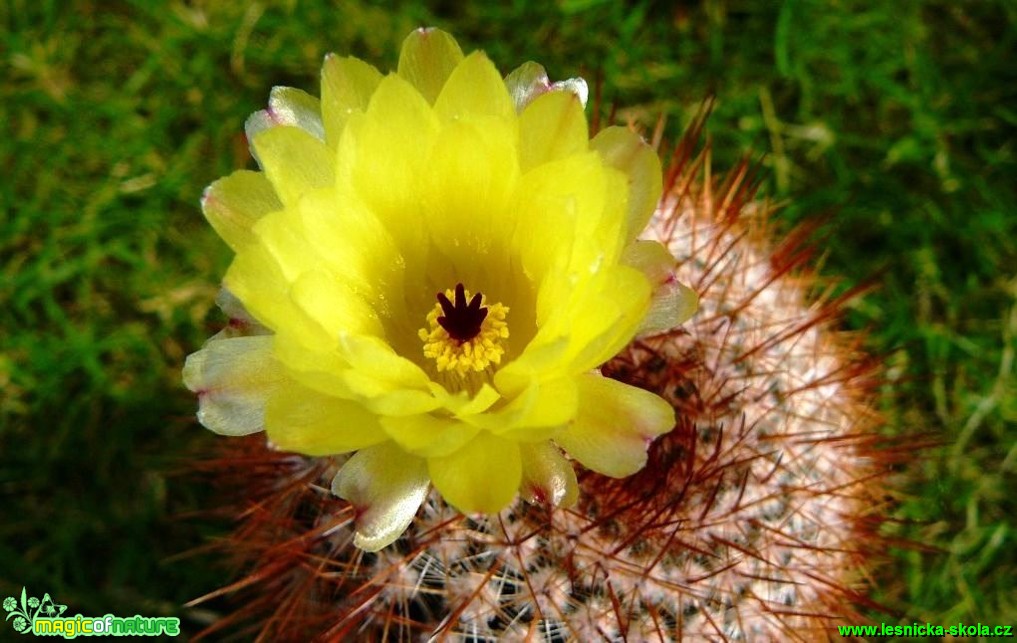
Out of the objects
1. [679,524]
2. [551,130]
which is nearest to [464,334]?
[551,130]

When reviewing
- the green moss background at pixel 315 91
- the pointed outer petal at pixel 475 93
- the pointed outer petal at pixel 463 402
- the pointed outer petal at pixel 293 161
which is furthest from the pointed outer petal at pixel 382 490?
the green moss background at pixel 315 91

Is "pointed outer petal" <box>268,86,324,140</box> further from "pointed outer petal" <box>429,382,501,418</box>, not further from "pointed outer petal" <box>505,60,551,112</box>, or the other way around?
"pointed outer petal" <box>429,382,501,418</box>

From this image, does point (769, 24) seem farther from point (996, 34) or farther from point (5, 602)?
point (5, 602)

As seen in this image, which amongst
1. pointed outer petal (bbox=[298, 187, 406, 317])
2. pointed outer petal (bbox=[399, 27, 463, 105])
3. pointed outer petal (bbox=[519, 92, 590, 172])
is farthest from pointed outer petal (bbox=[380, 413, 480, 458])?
pointed outer petal (bbox=[399, 27, 463, 105])

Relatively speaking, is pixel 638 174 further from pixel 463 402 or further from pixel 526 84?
pixel 463 402

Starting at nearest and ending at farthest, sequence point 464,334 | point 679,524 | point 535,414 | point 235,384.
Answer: point 535,414 < point 235,384 < point 464,334 < point 679,524

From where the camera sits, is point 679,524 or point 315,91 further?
point 315,91

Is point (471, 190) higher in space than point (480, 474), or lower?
higher

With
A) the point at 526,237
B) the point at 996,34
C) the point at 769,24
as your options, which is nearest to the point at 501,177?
the point at 526,237
